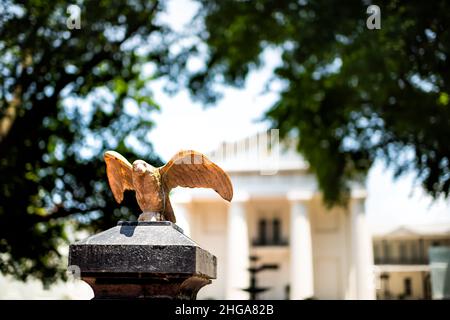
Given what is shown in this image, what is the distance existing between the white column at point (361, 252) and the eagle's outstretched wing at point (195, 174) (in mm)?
33100

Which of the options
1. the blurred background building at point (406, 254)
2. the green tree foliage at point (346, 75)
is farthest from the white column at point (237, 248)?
the green tree foliage at point (346, 75)

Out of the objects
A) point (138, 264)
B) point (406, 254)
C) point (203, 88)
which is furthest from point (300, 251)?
Result: point (138, 264)

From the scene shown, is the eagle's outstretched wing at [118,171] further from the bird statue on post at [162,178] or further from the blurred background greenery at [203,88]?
the blurred background greenery at [203,88]

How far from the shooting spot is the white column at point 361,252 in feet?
124

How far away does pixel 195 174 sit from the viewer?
5281 mm

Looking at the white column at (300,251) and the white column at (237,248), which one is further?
the white column at (237,248)

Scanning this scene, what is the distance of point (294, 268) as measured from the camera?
129 ft

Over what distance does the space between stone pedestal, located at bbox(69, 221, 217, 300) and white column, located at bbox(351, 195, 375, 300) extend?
3383cm

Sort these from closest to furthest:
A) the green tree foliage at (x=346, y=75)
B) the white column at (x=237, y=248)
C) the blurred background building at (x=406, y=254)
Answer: the green tree foliage at (x=346, y=75)
the white column at (x=237, y=248)
the blurred background building at (x=406, y=254)

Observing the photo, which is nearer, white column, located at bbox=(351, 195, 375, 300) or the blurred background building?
white column, located at bbox=(351, 195, 375, 300)

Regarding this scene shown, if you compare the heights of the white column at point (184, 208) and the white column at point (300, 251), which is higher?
the white column at point (184, 208)

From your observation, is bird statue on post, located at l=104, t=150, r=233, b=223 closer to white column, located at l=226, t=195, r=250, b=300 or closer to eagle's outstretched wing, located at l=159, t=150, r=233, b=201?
eagle's outstretched wing, located at l=159, t=150, r=233, b=201

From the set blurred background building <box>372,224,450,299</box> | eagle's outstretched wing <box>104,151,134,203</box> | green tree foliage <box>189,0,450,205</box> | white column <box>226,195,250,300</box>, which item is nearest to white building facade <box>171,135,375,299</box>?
white column <box>226,195,250,300</box>

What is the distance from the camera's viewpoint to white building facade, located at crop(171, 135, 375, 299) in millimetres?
39312
